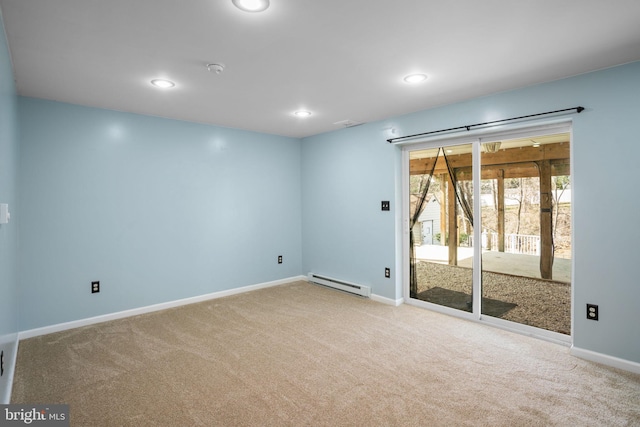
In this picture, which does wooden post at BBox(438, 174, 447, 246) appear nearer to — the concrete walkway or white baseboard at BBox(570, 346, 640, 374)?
the concrete walkway

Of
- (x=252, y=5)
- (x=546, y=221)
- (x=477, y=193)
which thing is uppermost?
(x=252, y=5)

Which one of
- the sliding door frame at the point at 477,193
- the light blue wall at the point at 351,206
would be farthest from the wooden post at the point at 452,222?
the light blue wall at the point at 351,206

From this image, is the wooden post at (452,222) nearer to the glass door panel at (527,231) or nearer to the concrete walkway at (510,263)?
the concrete walkway at (510,263)

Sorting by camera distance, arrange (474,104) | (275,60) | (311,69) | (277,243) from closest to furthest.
Result: (275,60), (311,69), (474,104), (277,243)

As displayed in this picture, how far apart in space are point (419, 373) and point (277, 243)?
10.4 ft

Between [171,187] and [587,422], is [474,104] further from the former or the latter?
[171,187]

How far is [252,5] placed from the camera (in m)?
1.70

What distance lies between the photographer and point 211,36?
2.04m

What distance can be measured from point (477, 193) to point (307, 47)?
2415 millimetres

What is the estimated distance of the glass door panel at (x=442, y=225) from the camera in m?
3.67

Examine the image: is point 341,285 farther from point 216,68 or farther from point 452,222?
point 216,68

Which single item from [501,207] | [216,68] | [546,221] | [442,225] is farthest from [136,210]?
[546,221]

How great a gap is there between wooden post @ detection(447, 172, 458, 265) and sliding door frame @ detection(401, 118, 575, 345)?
24 centimetres

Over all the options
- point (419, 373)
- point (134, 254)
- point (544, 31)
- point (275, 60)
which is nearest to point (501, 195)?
point (544, 31)
